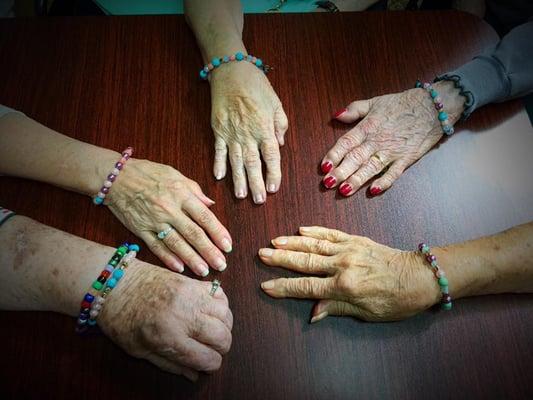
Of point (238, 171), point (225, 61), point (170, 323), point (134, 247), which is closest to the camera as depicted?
point (170, 323)

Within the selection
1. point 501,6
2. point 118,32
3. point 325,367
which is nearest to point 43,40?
point 118,32

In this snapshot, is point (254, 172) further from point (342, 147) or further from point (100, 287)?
point (100, 287)

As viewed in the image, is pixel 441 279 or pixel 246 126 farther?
pixel 246 126

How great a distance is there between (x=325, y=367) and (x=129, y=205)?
0.61m

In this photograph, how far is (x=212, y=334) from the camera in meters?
0.75

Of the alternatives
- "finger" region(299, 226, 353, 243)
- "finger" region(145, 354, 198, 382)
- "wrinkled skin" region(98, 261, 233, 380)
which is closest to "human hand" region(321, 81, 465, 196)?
"finger" region(299, 226, 353, 243)

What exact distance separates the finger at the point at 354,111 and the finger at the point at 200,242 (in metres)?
0.51

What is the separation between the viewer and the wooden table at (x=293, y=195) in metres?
0.77

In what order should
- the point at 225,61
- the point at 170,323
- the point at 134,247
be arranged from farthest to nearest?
the point at 225,61, the point at 134,247, the point at 170,323

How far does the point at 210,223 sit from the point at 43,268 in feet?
1.26

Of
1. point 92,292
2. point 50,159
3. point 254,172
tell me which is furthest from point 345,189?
point 50,159

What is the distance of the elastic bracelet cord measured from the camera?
A: 76cm

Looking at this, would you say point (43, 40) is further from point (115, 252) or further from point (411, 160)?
point (411, 160)

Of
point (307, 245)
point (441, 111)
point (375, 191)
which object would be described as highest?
point (441, 111)
